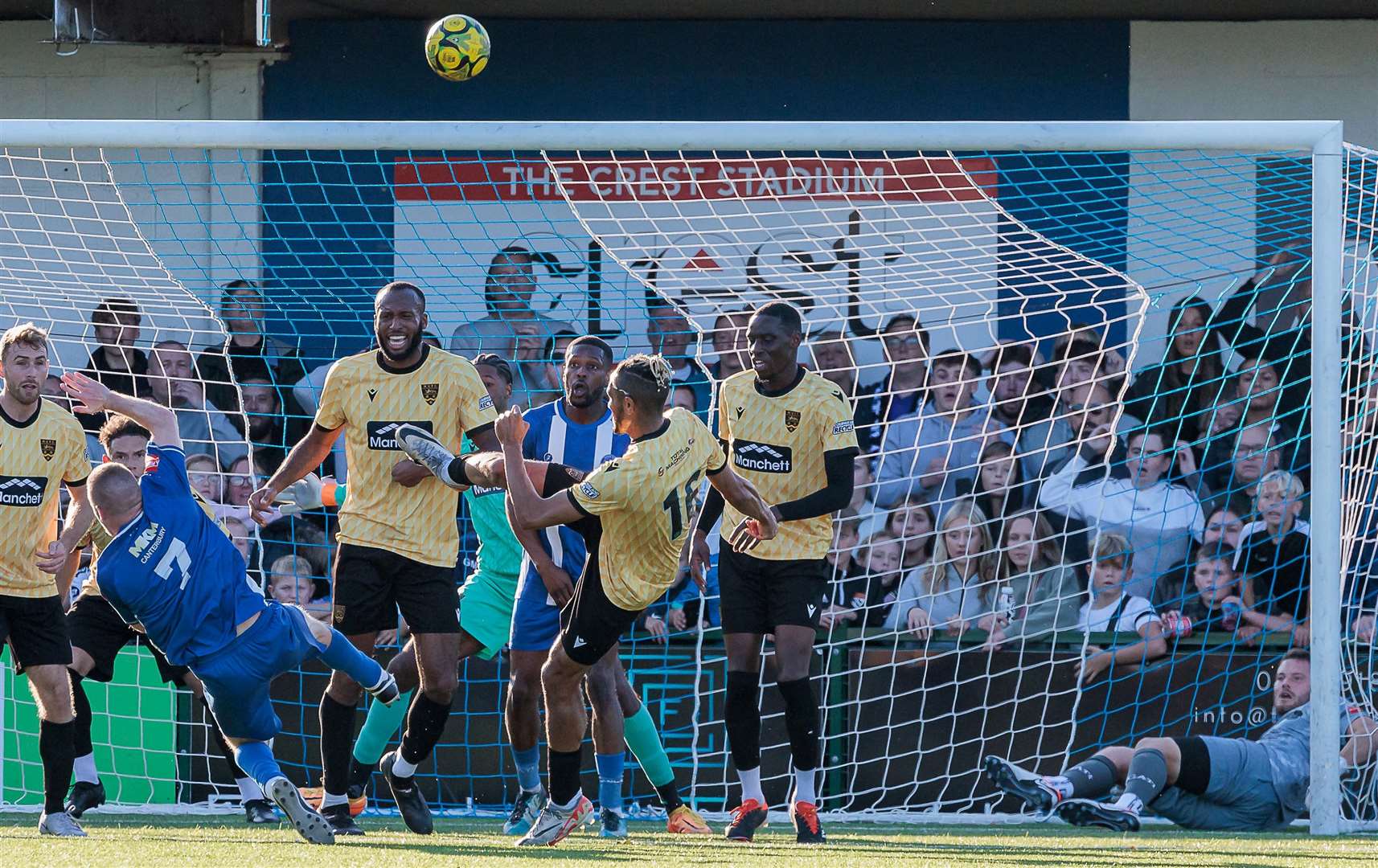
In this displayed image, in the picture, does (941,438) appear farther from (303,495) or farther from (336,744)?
(336,744)

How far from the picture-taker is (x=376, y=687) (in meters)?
5.92

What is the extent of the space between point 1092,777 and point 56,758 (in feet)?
12.7

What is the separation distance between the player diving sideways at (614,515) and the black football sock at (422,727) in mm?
462

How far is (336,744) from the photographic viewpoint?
20.3ft

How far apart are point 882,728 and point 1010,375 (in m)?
2.10

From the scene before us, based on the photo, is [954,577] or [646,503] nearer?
[646,503]

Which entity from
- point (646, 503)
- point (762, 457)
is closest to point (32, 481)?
point (646, 503)

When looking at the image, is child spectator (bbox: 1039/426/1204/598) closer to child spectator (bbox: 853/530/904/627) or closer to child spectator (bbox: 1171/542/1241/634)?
child spectator (bbox: 1171/542/1241/634)

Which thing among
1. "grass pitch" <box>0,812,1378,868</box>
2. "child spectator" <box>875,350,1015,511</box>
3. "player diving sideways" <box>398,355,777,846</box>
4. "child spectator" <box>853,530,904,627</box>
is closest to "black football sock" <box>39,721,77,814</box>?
"grass pitch" <box>0,812,1378,868</box>

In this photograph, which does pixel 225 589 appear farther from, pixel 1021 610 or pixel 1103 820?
pixel 1021 610

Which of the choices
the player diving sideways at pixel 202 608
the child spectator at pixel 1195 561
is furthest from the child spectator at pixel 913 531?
the player diving sideways at pixel 202 608

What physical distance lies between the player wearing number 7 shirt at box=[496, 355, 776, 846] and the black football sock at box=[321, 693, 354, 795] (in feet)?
2.47

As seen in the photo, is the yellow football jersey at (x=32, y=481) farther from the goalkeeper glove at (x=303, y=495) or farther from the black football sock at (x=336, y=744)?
the black football sock at (x=336, y=744)

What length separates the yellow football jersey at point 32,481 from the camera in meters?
6.50
